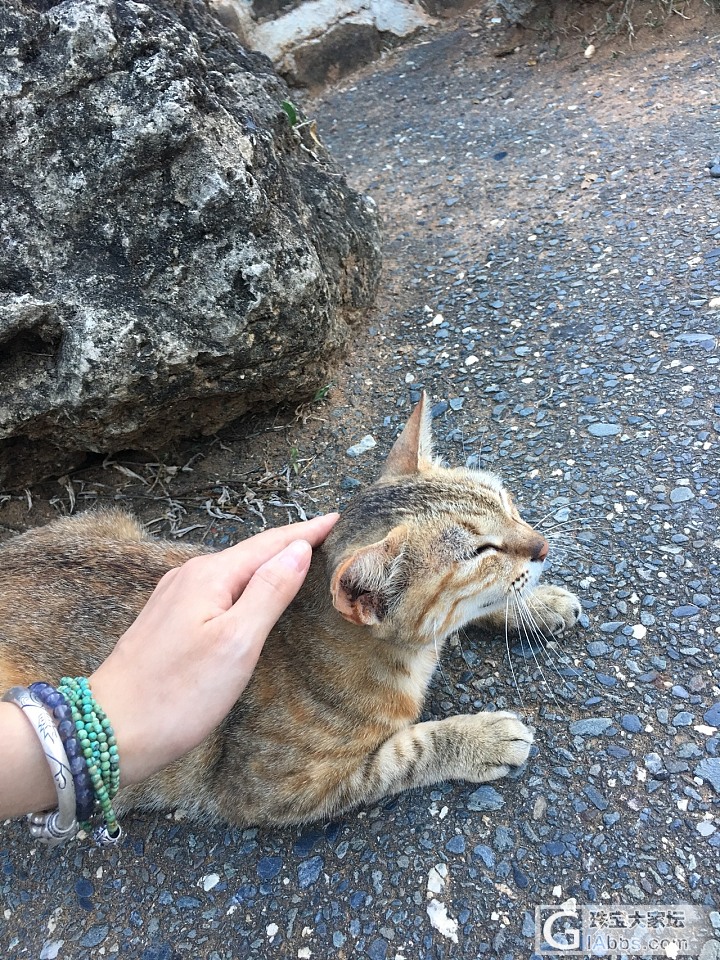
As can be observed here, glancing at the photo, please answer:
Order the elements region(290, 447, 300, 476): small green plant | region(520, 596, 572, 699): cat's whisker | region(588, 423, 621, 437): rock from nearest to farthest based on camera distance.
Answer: region(520, 596, 572, 699): cat's whisker < region(588, 423, 621, 437): rock < region(290, 447, 300, 476): small green plant

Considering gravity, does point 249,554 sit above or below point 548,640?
above

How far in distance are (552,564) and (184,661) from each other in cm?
183

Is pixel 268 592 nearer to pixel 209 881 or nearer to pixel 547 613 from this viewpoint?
pixel 209 881

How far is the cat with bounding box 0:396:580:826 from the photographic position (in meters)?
2.46

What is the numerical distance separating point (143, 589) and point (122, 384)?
3.54 feet

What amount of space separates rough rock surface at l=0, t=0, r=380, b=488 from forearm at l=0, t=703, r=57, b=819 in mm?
1865

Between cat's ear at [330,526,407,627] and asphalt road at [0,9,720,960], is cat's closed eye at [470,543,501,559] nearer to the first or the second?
cat's ear at [330,526,407,627]

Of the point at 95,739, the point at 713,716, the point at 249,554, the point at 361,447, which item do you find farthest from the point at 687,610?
the point at 95,739

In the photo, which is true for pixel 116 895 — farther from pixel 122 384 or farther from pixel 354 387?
pixel 354 387

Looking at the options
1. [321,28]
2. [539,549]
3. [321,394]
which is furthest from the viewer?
[321,28]

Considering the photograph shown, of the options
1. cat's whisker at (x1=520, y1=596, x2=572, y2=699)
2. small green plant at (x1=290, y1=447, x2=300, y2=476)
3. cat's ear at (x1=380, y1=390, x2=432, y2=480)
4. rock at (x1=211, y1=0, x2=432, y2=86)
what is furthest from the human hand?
rock at (x1=211, y1=0, x2=432, y2=86)

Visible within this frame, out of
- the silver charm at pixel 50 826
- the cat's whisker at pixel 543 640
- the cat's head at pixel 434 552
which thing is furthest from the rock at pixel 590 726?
the silver charm at pixel 50 826

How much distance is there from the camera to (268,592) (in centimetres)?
210

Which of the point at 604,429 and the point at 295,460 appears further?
the point at 295,460
